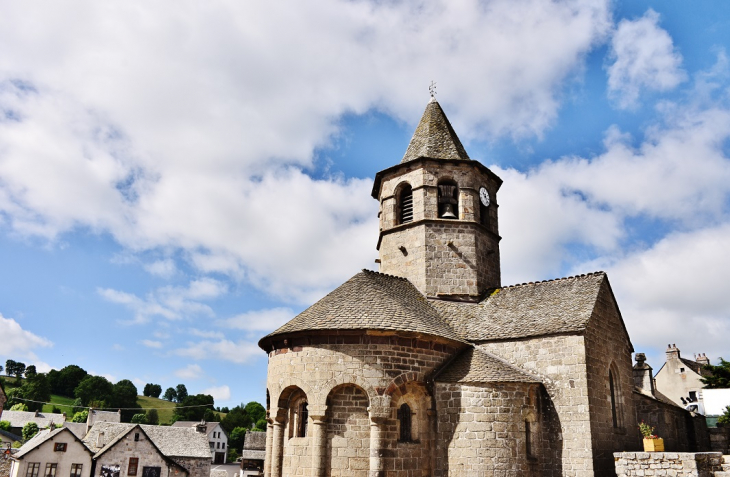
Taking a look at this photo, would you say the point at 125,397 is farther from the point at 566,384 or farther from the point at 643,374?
the point at 566,384

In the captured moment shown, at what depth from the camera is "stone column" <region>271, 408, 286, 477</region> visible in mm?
15445

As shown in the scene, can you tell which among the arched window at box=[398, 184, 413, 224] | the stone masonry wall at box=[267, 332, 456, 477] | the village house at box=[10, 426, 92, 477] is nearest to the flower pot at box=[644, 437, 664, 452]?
the stone masonry wall at box=[267, 332, 456, 477]

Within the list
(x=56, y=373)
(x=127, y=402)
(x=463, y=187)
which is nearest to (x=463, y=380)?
(x=463, y=187)

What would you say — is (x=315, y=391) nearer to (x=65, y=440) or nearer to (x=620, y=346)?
(x=620, y=346)

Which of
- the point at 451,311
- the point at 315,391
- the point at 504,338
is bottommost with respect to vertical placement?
the point at 315,391

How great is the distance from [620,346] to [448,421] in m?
7.45

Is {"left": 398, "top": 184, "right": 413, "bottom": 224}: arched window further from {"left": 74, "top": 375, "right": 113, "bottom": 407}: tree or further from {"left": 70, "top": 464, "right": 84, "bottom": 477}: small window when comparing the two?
{"left": 74, "top": 375, "right": 113, "bottom": 407}: tree

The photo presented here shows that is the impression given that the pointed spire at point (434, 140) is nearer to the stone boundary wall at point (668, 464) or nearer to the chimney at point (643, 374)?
the stone boundary wall at point (668, 464)

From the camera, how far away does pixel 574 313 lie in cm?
1647

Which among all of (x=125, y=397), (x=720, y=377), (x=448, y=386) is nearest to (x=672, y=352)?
(x=720, y=377)

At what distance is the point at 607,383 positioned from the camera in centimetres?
1700

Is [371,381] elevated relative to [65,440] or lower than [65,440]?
elevated

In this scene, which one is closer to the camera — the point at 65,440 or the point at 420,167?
the point at 420,167

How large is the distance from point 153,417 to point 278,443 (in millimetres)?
91944
